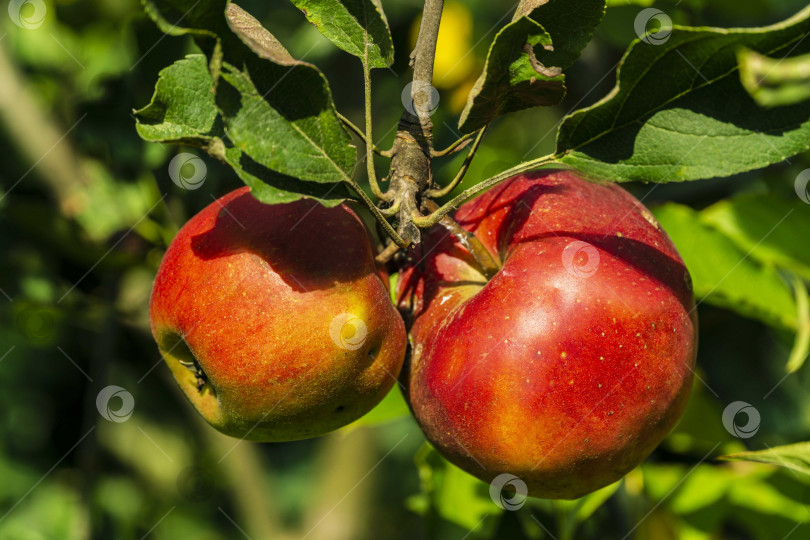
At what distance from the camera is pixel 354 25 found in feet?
2.69

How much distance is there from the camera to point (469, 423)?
816 millimetres

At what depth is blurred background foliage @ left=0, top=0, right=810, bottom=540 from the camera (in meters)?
1.32

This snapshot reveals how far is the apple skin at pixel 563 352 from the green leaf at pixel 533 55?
15cm

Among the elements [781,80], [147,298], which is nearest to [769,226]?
[781,80]

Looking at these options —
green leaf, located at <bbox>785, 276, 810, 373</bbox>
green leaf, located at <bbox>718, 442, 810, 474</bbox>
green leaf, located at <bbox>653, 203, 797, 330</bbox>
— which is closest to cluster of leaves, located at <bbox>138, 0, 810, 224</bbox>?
green leaf, located at <bbox>718, 442, 810, 474</bbox>

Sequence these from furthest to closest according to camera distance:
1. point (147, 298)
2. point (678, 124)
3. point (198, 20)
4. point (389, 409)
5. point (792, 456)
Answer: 1. point (147, 298)
2. point (389, 409)
3. point (792, 456)
4. point (678, 124)
5. point (198, 20)

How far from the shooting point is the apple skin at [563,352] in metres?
0.78

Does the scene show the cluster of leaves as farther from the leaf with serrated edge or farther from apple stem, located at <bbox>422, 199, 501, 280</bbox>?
apple stem, located at <bbox>422, 199, 501, 280</bbox>

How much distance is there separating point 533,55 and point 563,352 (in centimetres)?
30

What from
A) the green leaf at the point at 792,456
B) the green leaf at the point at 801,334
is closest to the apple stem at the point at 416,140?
the green leaf at the point at 792,456

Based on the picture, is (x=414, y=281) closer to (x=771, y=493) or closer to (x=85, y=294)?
(x=771, y=493)

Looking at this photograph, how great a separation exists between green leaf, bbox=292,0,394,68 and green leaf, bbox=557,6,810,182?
220 millimetres

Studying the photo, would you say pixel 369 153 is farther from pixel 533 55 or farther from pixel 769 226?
pixel 769 226

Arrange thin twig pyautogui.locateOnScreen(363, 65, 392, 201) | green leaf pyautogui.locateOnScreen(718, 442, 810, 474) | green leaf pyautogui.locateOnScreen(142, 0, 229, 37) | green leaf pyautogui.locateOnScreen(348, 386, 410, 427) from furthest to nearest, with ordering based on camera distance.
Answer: green leaf pyautogui.locateOnScreen(348, 386, 410, 427), green leaf pyautogui.locateOnScreen(718, 442, 810, 474), thin twig pyautogui.locateOnScreen(363, 65, 392, 201), green leaf pyautogui.locateOnScreen(142, 0, 229, 37)
